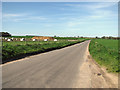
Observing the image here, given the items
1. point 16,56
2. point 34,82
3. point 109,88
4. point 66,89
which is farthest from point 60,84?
point 16,56

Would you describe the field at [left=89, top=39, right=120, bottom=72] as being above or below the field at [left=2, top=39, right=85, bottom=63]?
below

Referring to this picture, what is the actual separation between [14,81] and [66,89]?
259cm

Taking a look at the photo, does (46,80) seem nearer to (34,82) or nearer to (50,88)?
(34,82)

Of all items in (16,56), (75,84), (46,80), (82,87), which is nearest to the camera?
(82,87)

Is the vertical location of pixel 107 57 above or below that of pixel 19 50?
below

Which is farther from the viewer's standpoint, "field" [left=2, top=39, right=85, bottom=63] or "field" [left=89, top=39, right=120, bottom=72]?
"field" [left=2, top=39, right=85, bottom=63]

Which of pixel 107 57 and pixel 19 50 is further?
pixel 19 50

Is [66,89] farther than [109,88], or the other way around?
[109,88]

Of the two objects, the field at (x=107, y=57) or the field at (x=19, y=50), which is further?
the field at (x=19, y=50)

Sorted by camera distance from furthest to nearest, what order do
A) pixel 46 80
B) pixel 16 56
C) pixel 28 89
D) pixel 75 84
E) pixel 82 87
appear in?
pixel 16 56, pixel 46 80, pixel 75 84, pixel 82 87, pixel 28 89

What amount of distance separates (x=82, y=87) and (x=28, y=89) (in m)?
2.30

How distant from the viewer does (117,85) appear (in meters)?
7.29

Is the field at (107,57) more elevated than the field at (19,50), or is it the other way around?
the field at (19,50)

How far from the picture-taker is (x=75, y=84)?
7.08 m
